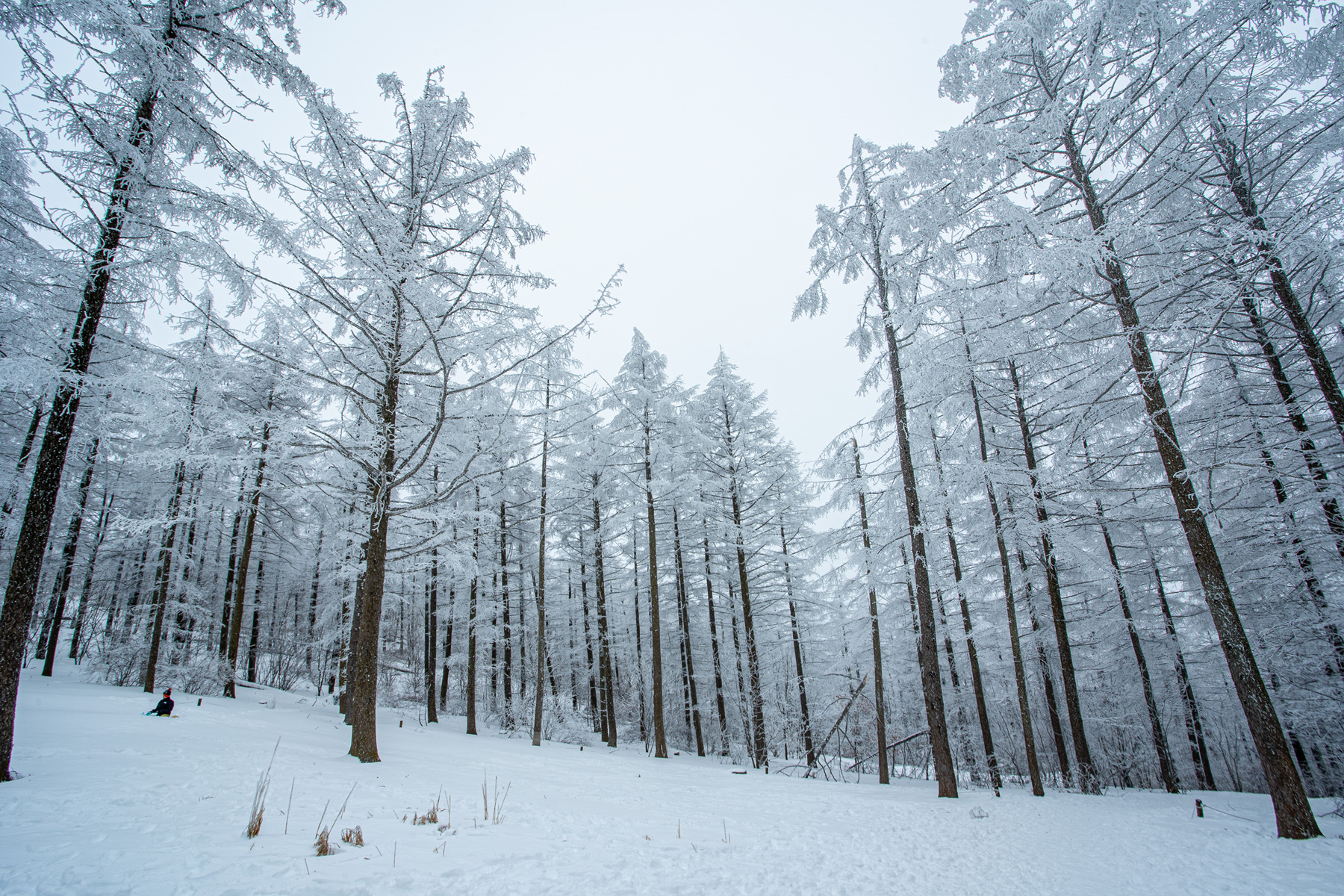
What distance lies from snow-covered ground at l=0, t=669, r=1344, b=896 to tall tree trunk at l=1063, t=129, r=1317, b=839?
0.53m

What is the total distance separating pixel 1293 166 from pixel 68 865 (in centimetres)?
1926

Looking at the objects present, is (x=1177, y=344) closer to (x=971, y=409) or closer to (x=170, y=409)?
(x=971, y=409)

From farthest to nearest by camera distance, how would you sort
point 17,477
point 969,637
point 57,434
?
point 969,637 < point 17,477 < point 57,434

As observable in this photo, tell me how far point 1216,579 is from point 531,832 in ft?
30.8

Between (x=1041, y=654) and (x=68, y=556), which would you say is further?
(x=68, y=556)

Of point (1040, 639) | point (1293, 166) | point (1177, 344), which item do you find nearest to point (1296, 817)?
point (1177, 344)

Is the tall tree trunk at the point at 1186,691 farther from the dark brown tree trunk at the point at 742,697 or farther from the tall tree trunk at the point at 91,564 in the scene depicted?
the tall tree trunk at the point at 91,564

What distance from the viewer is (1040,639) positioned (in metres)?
13.9

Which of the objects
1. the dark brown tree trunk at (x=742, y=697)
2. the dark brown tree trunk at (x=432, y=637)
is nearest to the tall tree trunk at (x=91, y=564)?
the dark brown tree trunk at (x=432, y=637)

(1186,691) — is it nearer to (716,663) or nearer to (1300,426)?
(1300,426)

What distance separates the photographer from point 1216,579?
7.26 metres

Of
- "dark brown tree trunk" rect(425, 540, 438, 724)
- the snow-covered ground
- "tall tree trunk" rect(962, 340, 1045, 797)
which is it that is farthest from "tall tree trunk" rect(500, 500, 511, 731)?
"tall tree trunk" rect(962, 340, 1045, 797)

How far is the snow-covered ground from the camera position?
3535 mm

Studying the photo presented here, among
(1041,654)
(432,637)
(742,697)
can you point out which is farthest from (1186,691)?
(432,637)
